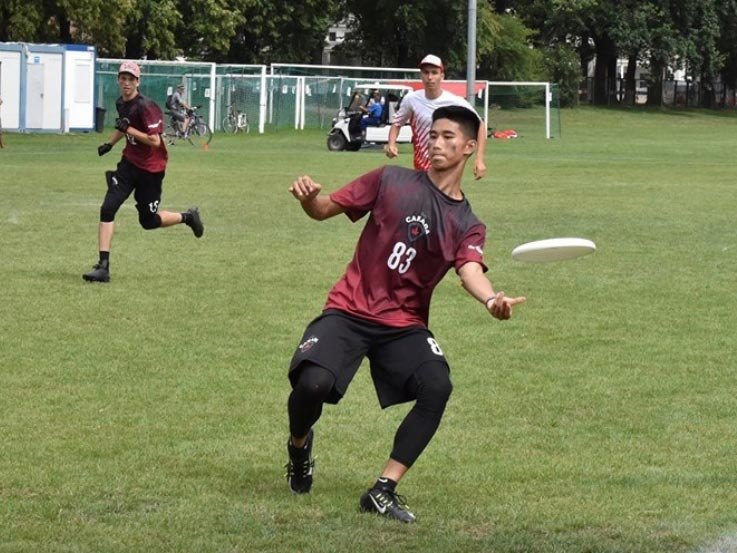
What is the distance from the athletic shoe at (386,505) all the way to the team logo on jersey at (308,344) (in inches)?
25.1

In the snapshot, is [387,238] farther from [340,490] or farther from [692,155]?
[692,155]

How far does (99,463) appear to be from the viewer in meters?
7.01

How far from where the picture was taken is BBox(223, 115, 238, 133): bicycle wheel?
51.2 metres

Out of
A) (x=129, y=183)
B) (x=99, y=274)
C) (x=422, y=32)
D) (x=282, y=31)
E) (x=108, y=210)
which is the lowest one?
(x=99, y=274)

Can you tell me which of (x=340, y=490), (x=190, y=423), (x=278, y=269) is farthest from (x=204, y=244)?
(x=340, y=490)

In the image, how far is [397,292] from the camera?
634 centimetres

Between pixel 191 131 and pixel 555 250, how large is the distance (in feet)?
139

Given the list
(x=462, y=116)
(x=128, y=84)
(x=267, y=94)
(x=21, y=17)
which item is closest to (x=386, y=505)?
(x=462, y=116)

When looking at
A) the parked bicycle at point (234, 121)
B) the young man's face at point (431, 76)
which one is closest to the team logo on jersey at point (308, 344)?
the young man's face at point (431, 76)

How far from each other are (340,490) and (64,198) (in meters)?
17.0

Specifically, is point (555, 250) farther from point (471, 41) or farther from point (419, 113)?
point (471, 41)

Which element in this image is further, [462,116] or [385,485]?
[462,116]

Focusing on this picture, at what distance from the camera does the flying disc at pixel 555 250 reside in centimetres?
603

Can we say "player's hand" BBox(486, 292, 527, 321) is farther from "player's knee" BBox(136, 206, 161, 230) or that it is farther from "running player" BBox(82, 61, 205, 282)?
"player's knee" BBox(136, 206, 161, 230)
